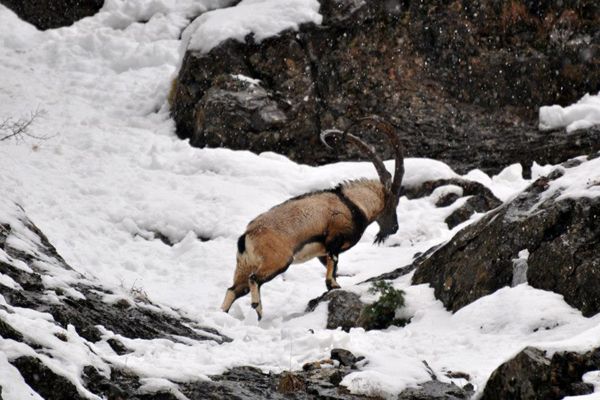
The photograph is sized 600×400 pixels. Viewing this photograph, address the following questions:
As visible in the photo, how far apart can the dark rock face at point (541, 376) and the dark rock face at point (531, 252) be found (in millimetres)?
2114

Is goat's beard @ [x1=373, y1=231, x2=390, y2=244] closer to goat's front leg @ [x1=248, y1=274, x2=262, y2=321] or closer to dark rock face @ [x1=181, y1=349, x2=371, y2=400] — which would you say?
goat's front leg @ [x1=248, y1=274, x2=262, y2=321]

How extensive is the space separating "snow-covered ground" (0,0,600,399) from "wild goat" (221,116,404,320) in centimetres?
48

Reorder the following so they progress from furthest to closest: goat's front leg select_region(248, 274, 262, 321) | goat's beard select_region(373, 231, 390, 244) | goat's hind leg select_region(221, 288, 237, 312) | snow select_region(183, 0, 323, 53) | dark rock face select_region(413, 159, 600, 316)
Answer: snow select_region(183, 0, 323, 53) → goat's beard select_region(373, 231, 390, 244) → goat's hind leg select_region(221, 288, 237, 312) → goat's front leg select_region(248, 274, 262, 321) → dark rock face select_region(413, 159, 600, 316)

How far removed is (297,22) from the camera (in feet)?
63.0

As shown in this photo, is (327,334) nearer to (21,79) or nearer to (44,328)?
(44,328)

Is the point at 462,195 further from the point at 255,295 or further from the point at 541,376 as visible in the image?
the point at 541,376

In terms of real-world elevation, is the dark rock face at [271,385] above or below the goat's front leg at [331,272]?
above

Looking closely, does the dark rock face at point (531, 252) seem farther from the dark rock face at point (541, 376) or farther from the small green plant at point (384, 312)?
the dark rock face at point (541, 376)

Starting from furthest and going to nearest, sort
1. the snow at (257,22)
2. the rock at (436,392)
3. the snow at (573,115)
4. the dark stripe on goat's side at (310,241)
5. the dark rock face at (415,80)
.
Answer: the snow at (257,22) < the snow at (573,115) < the dark rock face at (415,80) < the dark stripe on goat's side at (310,241) < the rock at (436,392)

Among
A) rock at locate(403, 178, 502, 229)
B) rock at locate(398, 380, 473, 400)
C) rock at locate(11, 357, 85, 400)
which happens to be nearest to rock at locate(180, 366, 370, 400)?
rock at locate(398, 380, 473, 400)

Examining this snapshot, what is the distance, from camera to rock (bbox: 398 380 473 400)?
6.19 meters

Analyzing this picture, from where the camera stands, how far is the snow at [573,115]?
61.0 ft

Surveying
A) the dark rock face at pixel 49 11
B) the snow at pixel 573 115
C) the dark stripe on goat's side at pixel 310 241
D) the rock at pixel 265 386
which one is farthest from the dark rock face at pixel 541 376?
the dark rock face at pixel 49 11

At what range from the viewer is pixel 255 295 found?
1028cm
